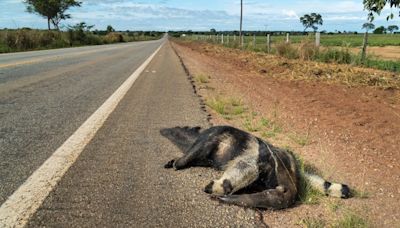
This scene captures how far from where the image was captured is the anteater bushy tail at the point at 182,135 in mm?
4738

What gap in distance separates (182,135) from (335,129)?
2392 mm

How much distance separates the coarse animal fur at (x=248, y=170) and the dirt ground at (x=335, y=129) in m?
0.11

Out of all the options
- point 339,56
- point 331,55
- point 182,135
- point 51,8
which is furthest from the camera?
point 51,8

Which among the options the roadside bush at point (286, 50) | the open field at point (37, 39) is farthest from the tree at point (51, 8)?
the roadside bush at point (286, 50)

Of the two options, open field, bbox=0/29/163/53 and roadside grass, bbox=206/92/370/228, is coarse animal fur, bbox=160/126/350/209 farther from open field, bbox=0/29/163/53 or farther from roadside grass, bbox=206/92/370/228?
open field, bbox=0/29/163/53

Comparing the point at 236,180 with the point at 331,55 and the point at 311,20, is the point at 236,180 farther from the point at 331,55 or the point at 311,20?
the point at 311,20

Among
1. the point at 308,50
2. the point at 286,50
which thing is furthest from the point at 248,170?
the point at 286,50

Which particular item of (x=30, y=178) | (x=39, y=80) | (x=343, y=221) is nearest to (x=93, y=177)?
(x=30, y=178)

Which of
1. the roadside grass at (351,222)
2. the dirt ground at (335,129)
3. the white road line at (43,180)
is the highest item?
the white road line at (43,180)

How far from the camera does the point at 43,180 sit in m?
3.55

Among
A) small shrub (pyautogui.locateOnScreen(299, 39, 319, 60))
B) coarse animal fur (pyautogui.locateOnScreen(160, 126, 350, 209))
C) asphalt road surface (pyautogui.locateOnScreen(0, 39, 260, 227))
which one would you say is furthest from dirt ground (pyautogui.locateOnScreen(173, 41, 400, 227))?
small shrub (pyautogui.locateOnScreen(299, 39, 319, 60))

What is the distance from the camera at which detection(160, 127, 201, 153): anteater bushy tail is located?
4738 mm

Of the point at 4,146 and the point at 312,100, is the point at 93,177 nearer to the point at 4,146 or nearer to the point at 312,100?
the point at 4,146

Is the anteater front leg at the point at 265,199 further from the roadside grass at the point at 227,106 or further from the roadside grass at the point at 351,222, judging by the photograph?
the roadside grass at the point at 227,106
